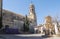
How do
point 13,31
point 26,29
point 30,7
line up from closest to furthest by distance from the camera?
1. point 13,31
2. point 26,29
3. point 30,7

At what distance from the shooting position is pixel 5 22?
4047 cm

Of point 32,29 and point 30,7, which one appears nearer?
point 32,29

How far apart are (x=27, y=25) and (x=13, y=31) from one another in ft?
20.7

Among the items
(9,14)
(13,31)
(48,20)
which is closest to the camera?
(48,20)

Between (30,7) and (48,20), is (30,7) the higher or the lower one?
the higher one

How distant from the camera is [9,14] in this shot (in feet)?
156

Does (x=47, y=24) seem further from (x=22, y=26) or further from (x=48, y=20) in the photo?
(x=22, y=26)

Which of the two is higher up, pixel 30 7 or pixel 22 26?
pixel 30 7

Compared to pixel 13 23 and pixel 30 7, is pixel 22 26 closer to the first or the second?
pixel 13 23

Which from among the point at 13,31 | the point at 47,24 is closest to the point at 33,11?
the point at 13,31

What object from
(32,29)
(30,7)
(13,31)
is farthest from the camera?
(30,7)

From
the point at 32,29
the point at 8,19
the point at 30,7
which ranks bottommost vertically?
the point at 32,29

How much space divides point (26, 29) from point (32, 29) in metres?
3.14

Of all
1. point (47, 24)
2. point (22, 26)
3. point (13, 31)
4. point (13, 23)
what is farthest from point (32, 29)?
point (47, 24)
